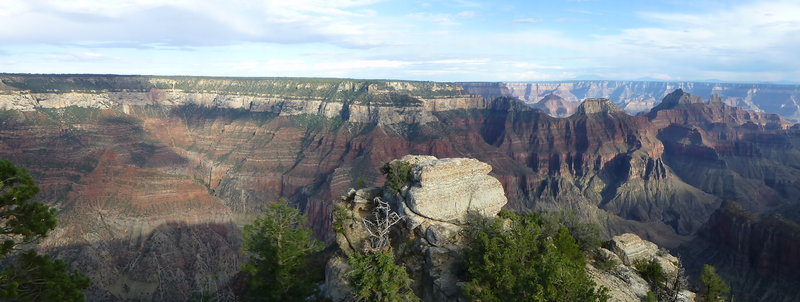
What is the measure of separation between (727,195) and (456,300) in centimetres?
14160

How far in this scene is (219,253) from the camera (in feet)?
241

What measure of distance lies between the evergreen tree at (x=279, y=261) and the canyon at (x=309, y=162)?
30245 millimetres

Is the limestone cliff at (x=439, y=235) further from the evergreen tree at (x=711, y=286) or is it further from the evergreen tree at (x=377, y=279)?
the evergreen tree at (x=377, y=279)

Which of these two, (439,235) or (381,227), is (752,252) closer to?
(439,235)

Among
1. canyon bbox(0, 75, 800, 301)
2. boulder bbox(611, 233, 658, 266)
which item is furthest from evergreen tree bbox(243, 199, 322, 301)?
canyon bbox(0, 75, 800, 301)

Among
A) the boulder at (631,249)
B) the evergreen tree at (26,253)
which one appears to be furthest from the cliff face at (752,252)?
the evergreen tree at (26,253)

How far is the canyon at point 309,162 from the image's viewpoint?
69500mm

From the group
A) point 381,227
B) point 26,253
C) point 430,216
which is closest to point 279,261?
point 381,227

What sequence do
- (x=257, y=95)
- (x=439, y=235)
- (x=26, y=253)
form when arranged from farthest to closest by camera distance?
(x=257, y=95) < (x=439, y=235) < (x=26, y=253)

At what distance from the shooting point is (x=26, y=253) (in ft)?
62.4

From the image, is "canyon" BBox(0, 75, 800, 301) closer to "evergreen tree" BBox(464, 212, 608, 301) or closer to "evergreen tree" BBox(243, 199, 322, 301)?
"evergreen tree" BBox(243, 199, 322, 301)

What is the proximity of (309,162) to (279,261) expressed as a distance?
318 ft

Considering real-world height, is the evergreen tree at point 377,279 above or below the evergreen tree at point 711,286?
above

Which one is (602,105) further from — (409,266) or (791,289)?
(409,266)
